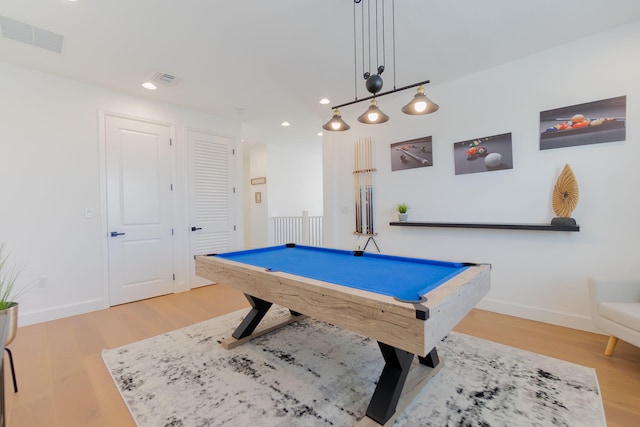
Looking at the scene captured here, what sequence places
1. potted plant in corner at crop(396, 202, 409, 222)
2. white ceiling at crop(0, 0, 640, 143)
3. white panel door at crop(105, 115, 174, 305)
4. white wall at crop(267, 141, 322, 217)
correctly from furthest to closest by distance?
1. white wall at crop(267, 141, 322, 217)
2. potted plant in corner at crop(396, 202, 409, 222)
3. white panel door at crop(105, 115, 174, 305)
4. white ceiling at crop(0, 0, 640, 143)

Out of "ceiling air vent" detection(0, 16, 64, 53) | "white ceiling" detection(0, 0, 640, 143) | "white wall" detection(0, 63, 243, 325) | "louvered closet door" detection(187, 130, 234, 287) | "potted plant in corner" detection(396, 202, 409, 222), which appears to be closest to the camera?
"white ceiling" detection(0, 0, 640, 143)

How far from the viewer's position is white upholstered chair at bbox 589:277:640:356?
198cm

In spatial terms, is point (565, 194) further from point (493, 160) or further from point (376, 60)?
point (376, 60)

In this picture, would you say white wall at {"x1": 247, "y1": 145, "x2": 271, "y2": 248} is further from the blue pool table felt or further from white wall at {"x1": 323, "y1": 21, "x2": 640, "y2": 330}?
the blue pool table felt

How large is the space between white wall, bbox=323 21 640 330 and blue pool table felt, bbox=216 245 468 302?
1.53 meters

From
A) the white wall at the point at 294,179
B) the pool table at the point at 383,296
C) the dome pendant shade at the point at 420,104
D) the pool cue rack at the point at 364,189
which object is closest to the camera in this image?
the pool table at the point at 383,296

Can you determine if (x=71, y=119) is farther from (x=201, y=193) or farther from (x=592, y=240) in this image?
(x=592, y=240)

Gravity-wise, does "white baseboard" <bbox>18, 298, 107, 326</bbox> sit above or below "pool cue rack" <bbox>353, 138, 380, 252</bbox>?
below

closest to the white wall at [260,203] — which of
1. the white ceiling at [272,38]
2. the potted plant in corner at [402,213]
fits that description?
the white ceiling at [272,38]

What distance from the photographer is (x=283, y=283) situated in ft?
5.55

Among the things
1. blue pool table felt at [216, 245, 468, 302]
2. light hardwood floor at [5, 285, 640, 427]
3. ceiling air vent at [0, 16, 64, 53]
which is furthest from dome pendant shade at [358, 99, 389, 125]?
ceiling air vent at [0, 16, 64, 53]

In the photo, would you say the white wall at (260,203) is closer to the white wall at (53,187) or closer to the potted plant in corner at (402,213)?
the white wall at (53,187)

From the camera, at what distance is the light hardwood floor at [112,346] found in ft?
5.34

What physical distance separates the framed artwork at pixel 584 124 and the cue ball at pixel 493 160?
0.37 meters
